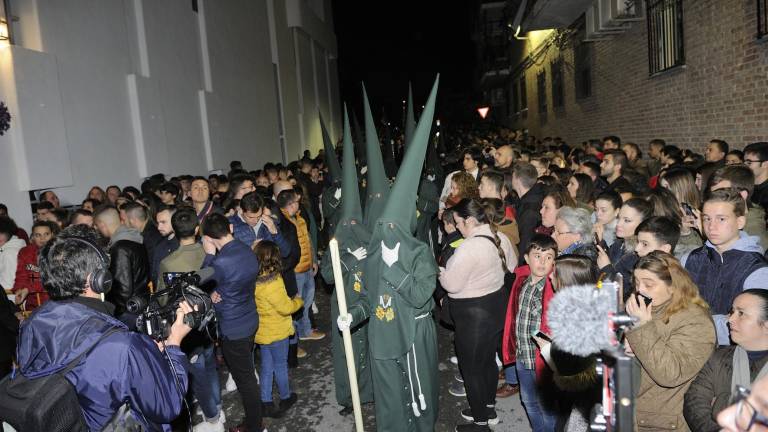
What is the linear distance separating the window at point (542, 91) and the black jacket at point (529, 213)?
596 inches

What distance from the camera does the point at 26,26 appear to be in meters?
7.82

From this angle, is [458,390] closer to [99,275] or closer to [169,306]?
[169,306]

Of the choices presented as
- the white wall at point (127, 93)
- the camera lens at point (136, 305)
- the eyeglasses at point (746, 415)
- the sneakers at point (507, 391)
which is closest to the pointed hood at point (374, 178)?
the sneakers at point (507, 391)

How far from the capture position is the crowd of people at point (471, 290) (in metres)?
2.25

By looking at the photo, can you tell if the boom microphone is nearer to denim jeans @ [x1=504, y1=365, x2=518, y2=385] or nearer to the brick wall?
denim jeans @ [x1=504, y1=365, x2=518, y2=385]

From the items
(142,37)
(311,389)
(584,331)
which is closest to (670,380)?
(584,331)

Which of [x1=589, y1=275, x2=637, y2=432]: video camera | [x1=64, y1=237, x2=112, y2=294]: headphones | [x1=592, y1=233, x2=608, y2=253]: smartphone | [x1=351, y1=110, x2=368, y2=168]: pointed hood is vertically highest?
[x1=351, y1=110, x2=368, y2=168]: pointed hood

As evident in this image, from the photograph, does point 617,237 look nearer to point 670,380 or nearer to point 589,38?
point 670,380

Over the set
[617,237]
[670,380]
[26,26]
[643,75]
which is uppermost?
[26,26]

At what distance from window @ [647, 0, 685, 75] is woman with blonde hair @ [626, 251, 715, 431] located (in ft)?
24.0

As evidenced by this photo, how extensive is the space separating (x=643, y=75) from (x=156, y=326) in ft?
34.5

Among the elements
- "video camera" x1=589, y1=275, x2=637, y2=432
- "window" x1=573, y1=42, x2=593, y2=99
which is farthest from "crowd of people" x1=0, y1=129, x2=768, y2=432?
"window" x1=573, y1=42, x2=593, y2=99

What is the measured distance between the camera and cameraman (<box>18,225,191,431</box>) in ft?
6.93

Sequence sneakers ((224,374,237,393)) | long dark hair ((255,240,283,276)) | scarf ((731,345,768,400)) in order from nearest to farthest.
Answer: scarf ((731,345,768,400)) → long dark hair ((255,240,283,276)) → sneakers ((224,374,237,393))
